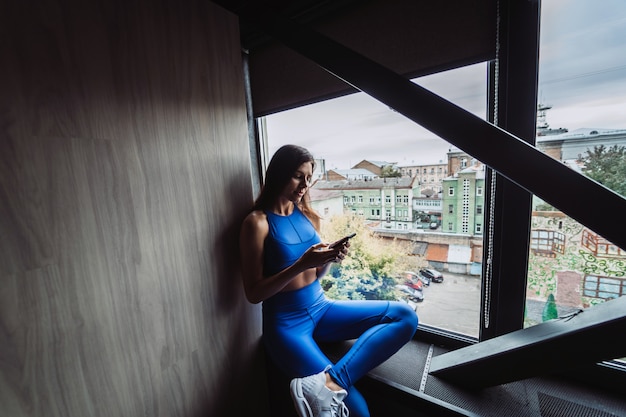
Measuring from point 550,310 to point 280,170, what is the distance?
4.38 ft

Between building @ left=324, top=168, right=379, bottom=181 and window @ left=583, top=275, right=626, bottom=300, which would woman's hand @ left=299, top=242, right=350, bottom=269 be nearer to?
building @ left=324, top=168, right=379, bottom=181

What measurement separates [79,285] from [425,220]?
55.7 inches

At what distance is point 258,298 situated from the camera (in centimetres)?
113

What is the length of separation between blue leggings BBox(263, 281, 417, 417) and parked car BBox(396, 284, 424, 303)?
0.25 metres

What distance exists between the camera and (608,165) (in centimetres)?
95

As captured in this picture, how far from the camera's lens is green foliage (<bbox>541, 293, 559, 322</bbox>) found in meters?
1.11

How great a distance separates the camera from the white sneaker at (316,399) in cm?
90

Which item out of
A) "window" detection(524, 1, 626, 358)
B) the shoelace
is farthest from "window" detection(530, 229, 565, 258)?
the shoelace

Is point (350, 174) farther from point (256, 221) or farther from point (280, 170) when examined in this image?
point (256, 221)

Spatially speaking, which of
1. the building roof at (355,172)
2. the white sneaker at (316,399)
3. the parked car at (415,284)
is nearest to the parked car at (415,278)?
the parked car at (415,284)

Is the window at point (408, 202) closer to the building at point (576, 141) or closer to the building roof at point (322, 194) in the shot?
the building roof at point (322, 194)

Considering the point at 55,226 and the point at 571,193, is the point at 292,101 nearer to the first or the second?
the point at 55,226

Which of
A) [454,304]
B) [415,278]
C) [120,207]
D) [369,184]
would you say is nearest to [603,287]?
[454,304]

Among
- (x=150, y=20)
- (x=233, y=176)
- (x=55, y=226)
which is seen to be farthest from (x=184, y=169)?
(x=150, y=20)
